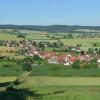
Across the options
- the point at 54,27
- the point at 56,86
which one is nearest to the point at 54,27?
the point at 54,27

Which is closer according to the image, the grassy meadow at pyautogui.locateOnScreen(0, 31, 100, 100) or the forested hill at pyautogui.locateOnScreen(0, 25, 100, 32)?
the grassy meadow at pyautogui.locateOnScreen(0, 31, 100, 100)

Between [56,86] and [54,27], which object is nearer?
[56,86]

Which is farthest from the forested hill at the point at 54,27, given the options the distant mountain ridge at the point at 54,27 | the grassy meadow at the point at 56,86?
the grassy meadow at the point at 56,86

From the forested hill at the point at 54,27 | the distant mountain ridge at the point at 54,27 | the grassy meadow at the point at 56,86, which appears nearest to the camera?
the grassy meadow at the point at 56,86

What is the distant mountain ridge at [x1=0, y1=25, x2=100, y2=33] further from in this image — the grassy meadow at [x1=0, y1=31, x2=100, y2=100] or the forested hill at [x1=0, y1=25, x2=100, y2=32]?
the grassy meadow at [x1=0, y1=31, x2=100, y2=100]

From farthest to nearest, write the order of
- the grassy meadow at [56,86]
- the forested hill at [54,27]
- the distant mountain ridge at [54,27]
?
the forested hill at [54,27], the distant mountain ridge at [54,27], the grassy meadow at [56,86]

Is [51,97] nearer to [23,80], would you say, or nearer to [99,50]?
[23,80]

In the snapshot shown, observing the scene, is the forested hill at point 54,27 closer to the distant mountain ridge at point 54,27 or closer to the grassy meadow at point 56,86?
the distant mountain ridge at point 54,27

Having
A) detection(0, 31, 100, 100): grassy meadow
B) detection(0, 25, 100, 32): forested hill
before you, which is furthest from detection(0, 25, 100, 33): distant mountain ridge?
detection(0, 31, 100, 100): grassy meadow

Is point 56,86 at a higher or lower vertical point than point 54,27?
lower

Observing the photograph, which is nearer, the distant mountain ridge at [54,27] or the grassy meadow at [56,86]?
the grassy meadow at [56,86]

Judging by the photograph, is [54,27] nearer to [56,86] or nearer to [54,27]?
[54,27]

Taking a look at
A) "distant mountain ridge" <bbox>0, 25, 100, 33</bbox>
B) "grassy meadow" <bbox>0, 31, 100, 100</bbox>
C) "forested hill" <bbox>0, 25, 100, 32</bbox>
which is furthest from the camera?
"forested hill" <bbox>0, 25, 100, 32</bbox>
